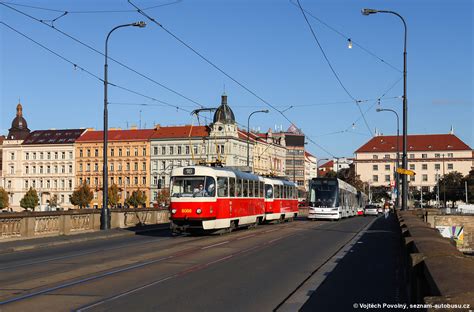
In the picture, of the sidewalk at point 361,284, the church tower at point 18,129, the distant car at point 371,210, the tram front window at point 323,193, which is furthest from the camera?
Answer: the church tower at point 18,129

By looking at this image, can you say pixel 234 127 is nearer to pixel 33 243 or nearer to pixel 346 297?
pixel 33 243

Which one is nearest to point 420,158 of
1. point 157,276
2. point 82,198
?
point 82,198

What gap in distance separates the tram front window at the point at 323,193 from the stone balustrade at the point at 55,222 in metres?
18.0

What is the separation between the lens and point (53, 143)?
13625 cm

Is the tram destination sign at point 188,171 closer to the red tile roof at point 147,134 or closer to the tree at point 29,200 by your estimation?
the tree at point 29,200

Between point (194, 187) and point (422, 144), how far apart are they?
156 m

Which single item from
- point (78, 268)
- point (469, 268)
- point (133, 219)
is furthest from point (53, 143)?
point (469, 268)

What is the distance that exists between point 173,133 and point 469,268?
12472 centimetres

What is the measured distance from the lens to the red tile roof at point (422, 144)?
171m

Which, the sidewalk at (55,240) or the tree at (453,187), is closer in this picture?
the sidewalk at (55,240)

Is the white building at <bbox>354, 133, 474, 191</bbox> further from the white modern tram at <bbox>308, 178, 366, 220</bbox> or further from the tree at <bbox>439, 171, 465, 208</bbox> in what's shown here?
the white modern tram at <bbox>308, 178, 366, 220</bbox>

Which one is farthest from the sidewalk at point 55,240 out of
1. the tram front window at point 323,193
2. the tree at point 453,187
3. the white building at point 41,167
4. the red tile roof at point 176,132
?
the tree at point 453,187

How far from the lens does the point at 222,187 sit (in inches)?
1094

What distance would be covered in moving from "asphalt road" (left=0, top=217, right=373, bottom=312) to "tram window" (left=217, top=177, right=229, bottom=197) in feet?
15.2
